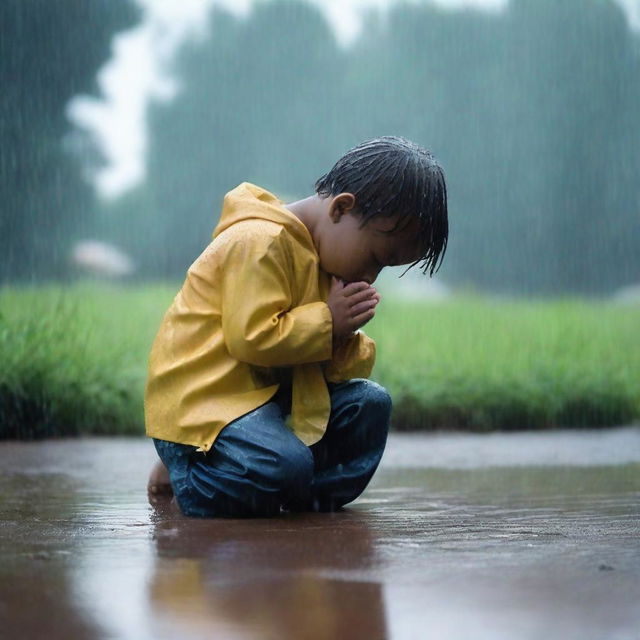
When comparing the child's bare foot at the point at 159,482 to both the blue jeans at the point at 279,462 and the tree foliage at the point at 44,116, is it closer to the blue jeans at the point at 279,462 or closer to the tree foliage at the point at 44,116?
the blue jeans at the point at 279,462

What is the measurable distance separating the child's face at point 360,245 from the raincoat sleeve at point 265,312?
14 centimetres

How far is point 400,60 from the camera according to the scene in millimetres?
6945

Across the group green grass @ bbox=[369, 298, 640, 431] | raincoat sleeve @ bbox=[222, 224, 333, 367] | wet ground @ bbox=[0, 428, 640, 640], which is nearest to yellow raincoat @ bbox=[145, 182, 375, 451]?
raincoat sleeve @ bbox=[222, 224, 333, 367]

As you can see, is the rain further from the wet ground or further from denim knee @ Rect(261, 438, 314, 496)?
denim knee @ Rect(261, 438, 314, 496)

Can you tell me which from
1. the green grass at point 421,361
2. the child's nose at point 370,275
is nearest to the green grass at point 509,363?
the green grass at point 421,361

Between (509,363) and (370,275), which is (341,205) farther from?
(509,363)

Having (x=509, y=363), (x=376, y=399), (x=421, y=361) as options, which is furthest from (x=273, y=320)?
(x=509, y=363)

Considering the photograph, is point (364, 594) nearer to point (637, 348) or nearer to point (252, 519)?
point (252, 519)

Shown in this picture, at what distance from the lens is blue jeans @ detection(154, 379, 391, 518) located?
253 cm

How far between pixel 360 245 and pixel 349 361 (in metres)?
0.34

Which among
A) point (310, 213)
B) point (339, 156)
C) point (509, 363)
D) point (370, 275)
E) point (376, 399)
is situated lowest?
point (376, 399)

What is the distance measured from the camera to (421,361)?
6.20m

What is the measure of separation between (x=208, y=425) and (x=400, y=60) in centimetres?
485

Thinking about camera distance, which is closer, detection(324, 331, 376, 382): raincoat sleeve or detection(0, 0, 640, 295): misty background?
detection(324, 331, 376, 382): raincoat sleeve
